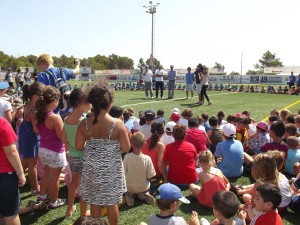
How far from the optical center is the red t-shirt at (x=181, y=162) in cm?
523

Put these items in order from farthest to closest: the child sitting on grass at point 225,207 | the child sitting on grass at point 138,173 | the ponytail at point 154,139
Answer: the ponytail at point 154,139 < the child sitting on grass at point 138,173 < the child sitting on grass at point 225,207

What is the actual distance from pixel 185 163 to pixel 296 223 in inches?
71.8

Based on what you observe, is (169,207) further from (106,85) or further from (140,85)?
(140,85)

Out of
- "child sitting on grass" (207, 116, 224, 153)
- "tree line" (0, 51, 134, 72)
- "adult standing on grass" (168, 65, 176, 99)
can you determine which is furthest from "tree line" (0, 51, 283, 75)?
"child sitting on grass" (207, 116, 224, 153)

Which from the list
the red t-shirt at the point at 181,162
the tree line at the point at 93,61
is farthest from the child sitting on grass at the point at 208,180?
the tree line at the point at 93,61

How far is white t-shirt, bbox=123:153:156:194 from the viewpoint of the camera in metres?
4.74

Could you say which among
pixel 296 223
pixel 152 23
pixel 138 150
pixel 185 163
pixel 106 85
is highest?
pixel 152 23

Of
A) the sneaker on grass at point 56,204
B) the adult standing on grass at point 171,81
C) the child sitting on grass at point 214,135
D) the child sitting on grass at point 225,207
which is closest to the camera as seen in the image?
the child sitting on grass at point 225,207

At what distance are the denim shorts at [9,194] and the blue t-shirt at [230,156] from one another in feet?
11.6

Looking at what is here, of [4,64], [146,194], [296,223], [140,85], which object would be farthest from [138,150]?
[4,64]

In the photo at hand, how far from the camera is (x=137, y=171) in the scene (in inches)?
187

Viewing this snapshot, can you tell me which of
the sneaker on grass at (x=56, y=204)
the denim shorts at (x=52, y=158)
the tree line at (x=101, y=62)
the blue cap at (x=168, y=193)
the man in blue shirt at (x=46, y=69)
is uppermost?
the tree line at (x=101, y=62)

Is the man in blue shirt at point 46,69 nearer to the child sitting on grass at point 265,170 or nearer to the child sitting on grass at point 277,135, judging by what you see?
the child sitting on grass at point 265,170

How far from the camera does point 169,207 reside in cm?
318
